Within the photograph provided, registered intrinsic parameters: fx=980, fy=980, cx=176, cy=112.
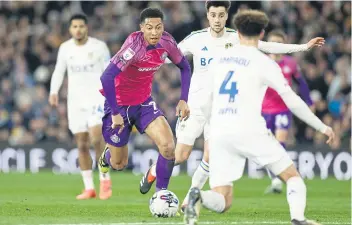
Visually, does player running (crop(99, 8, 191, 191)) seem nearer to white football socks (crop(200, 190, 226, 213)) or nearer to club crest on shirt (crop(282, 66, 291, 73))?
white football socks (crop(200, 190, 226, 213))

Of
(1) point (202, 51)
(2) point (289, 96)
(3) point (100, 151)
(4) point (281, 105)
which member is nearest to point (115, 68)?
(1) point (202, 51)

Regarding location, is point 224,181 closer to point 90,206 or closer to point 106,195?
point 90,206

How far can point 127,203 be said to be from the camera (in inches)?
524

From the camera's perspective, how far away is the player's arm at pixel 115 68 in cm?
1100

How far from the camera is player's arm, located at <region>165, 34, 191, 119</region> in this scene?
11.2 m

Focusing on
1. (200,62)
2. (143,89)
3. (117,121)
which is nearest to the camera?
(117,121)

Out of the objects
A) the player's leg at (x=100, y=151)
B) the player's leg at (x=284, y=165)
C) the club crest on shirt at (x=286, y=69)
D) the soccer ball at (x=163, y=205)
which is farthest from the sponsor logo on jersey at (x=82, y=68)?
the player's leg at (x=284, y=165)

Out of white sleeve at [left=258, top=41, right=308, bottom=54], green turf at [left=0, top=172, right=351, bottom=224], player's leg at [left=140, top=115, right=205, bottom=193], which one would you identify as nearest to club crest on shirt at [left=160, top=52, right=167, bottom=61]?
player's leg at [left=140, top=115, right=205, bottom=193]

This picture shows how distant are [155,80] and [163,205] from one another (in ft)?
37.8

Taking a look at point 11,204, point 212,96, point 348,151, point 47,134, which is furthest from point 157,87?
point 212,96

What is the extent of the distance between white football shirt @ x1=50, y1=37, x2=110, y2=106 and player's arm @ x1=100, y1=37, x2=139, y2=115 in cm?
374

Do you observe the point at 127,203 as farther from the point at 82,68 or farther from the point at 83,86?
the point at 82,68

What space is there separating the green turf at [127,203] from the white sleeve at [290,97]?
2.10m

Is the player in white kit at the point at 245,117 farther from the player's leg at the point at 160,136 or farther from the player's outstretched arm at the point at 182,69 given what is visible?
the player's leg at the point at 160,136
